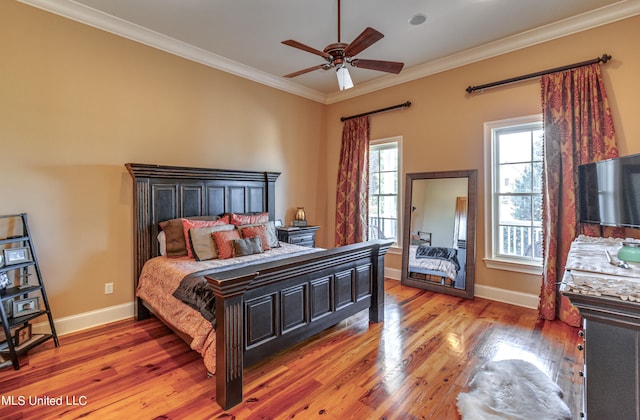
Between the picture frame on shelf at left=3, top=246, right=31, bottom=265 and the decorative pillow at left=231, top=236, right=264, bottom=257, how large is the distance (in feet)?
5.65

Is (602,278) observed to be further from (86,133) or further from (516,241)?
(86,133)

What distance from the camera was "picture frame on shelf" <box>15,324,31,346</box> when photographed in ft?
8.05

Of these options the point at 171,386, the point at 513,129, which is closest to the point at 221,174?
the point at 171,386

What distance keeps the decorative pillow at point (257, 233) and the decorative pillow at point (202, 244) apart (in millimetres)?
399

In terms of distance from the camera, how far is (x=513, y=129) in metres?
3.67

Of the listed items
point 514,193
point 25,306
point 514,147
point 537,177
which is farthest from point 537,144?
point 25,306

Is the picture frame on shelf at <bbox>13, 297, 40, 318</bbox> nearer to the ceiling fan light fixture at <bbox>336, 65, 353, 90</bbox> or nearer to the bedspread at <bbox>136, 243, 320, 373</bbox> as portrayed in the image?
the bedspread at <bbox>136, 243, 320, 373</bbox>

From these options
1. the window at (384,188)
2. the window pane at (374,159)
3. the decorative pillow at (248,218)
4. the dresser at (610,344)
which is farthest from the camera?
the window pane at (374,159)

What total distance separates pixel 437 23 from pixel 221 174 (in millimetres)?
3056

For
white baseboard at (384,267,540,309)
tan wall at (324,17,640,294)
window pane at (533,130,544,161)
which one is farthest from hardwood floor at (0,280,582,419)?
window pane at (533,130,544,161)

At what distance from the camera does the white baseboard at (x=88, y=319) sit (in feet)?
9.39

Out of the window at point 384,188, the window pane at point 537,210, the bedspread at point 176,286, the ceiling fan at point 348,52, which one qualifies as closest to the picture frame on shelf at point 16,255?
the bedspread at point 176,286

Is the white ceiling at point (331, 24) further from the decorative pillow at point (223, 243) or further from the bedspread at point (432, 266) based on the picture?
the bedspread at point (432, 266)

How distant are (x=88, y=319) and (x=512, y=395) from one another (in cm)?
378
